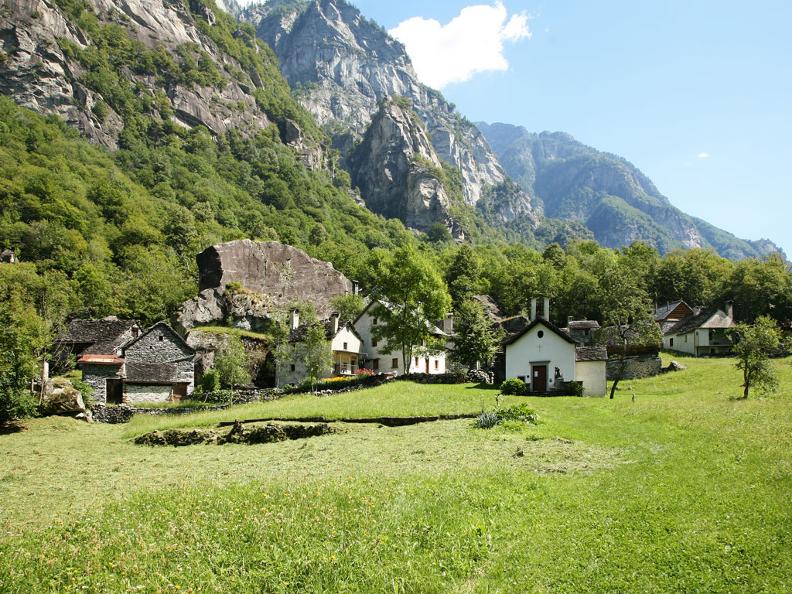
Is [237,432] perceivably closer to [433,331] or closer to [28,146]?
[433,331]

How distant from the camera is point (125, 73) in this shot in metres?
151

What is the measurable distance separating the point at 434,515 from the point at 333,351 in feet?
151

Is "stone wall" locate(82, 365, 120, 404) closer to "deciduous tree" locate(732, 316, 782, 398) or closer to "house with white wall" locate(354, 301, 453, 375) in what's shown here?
"house with white wall" locate(354, 301, 453, 375)

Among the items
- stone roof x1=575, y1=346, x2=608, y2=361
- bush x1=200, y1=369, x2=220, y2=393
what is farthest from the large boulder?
stone roof x1=575, y1=346, x2=608, y2=361

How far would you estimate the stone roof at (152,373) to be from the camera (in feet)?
159

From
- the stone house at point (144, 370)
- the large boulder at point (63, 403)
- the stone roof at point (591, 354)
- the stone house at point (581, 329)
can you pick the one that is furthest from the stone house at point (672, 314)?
the large boulder at point (63, 403)

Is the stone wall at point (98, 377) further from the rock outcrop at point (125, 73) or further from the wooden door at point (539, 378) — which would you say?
the rock outcrop at point (125, 73)

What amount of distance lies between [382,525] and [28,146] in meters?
119

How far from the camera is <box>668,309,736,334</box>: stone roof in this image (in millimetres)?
69125

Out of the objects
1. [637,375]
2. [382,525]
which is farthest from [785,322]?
[382,525]

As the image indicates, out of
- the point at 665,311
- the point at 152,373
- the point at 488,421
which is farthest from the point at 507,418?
the point at 665,311

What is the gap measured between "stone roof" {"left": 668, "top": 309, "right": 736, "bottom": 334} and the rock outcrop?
420 feet

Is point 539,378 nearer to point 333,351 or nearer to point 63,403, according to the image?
point 333,351

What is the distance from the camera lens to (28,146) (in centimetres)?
10319
